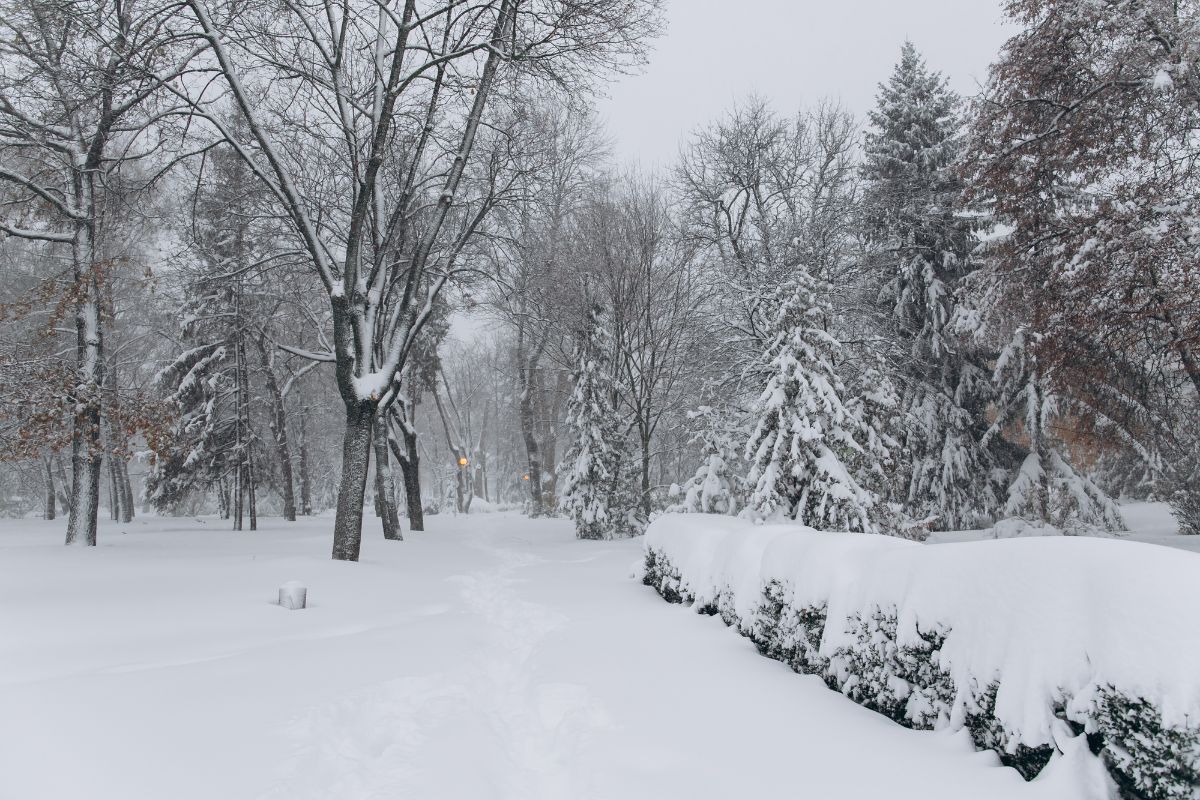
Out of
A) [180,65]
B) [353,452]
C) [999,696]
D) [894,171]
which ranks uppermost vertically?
[894,171]

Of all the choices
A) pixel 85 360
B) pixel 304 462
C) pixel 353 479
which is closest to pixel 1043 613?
pixel 353 479

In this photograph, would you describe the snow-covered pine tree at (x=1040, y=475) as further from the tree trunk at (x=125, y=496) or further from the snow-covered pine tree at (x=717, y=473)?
the tree trunk at (x=125, y=496)

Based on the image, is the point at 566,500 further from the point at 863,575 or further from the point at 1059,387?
the point at 863,575

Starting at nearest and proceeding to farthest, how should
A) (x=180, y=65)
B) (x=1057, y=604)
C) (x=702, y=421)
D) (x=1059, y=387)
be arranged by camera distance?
1. (x=1057, y=604)
2. (x=180, y=65)
3. (x=1059, y=387)
4. (x=702, y=421)

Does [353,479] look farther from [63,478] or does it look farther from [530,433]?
[63,478]

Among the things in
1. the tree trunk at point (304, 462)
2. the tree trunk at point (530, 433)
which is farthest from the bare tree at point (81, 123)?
the tree trunk at point (530, 433)

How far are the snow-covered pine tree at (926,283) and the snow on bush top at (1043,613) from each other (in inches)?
557

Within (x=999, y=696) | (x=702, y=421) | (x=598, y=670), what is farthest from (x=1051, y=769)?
(x=702, y=421)

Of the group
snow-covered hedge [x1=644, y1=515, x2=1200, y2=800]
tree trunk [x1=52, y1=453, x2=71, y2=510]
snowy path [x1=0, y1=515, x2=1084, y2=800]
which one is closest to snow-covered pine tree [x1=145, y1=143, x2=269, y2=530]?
tree trunk [x1=52, y1=453, x2=71, y2=510]

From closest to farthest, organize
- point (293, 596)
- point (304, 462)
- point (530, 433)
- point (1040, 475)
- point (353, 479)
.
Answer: point (293, 596) → point (353, 479) → point (1040, 475) → point (530, 433) → point (304, 462)

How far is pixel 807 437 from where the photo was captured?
1161cm

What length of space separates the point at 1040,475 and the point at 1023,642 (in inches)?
652

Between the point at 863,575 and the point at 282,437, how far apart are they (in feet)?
68.9

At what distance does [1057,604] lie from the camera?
2934 millimetres
